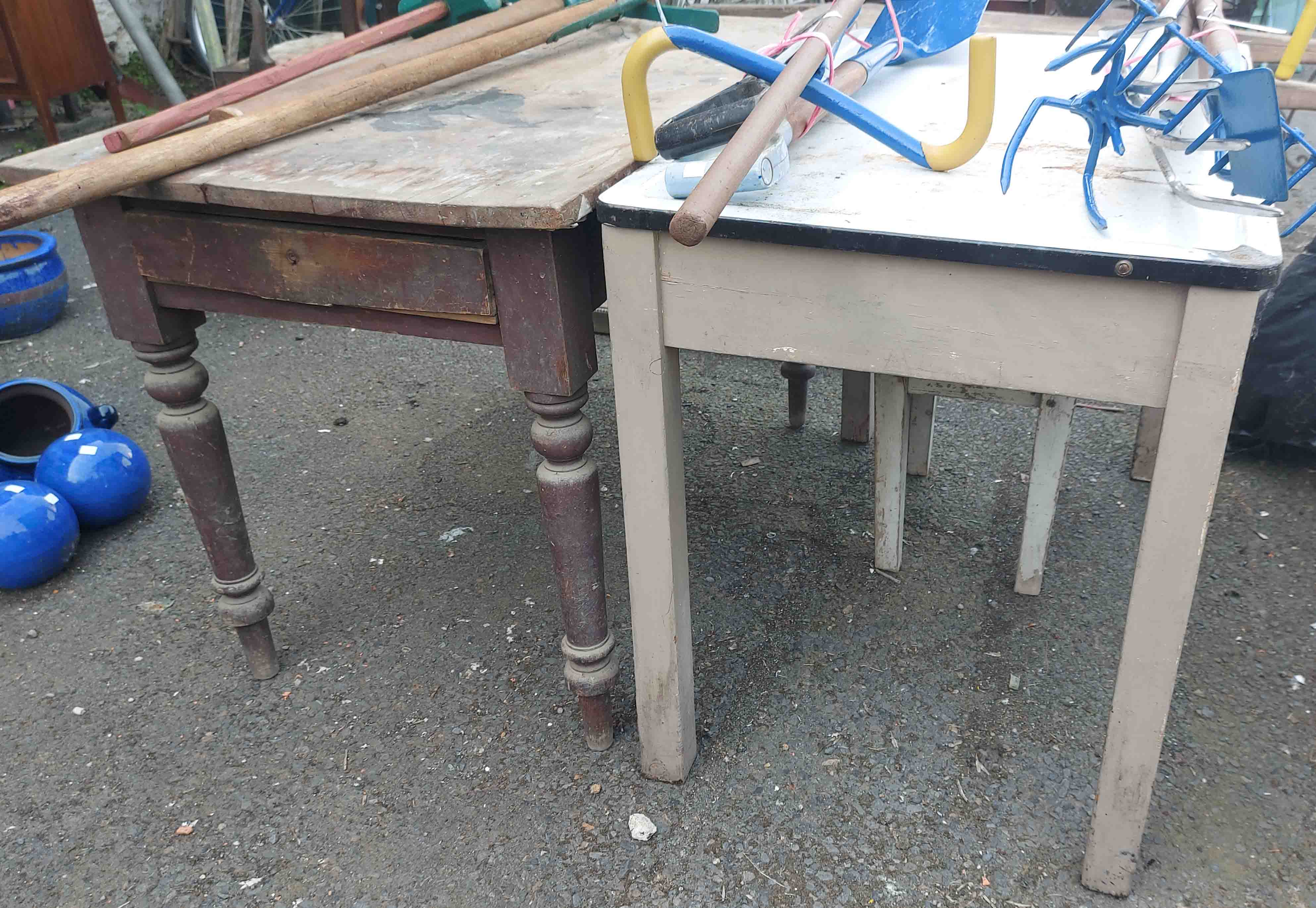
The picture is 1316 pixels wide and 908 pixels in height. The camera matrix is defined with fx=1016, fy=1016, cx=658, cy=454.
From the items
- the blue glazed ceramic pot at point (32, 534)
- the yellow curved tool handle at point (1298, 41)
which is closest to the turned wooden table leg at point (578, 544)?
the yellow curved tool handle at point (1298, 41)

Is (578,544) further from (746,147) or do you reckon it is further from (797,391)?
(797,391)

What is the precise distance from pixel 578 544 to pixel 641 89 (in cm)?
62

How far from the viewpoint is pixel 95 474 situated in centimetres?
223

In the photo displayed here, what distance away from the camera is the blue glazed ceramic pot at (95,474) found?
2217 millimetres

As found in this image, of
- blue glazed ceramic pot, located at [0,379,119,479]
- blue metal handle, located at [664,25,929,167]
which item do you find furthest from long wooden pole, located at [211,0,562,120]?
blue glazed ceramic pot, located at [0,379,119,479]

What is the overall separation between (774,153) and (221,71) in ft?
13.3

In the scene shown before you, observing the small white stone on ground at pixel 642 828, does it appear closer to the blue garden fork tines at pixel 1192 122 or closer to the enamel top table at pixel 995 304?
the enamel top table at pixel 995 304

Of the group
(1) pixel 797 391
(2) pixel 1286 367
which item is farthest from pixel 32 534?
(2) pixel 1286 367

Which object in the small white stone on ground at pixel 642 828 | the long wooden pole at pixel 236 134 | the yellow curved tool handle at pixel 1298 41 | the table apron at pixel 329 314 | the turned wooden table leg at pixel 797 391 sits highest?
the yellow curved tool handle at pixel 1298 41

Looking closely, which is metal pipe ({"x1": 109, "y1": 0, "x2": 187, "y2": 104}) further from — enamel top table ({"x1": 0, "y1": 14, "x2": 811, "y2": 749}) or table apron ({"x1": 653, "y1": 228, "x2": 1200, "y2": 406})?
table apron ({"x1": 653, "y1": 228, "x2": 1200, "y2": 406})

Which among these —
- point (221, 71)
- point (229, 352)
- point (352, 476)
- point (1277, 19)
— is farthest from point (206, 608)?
point (1277, 19)

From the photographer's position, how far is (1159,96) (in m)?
1.06

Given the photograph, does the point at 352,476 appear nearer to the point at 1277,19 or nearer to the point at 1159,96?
the point at 1159,96

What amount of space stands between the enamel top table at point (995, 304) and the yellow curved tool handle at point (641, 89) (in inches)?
1.2
